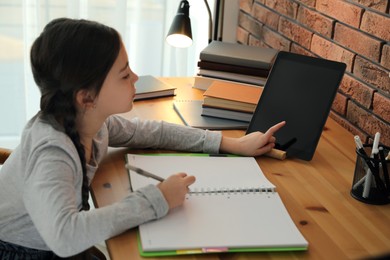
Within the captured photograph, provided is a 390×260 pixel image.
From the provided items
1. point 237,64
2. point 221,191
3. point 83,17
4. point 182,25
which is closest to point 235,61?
point 237,64

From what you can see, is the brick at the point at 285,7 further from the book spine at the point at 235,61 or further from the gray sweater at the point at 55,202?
the gray sweater at the point at 55,202

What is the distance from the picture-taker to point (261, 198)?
1213mm

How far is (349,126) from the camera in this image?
A: 168 centimetres

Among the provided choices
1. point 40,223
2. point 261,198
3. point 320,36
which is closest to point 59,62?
point 40,223

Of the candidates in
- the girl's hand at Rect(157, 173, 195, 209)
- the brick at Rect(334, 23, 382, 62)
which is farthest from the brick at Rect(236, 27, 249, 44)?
the girl's hand at Rect(157, 173, 195, 209)

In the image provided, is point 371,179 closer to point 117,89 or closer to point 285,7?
point 117,89

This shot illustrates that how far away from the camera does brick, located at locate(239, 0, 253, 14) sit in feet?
7.61

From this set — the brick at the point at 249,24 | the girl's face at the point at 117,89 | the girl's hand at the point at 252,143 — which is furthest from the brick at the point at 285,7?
the girl's face at the point at 117,89

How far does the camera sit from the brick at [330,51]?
1.66 metres

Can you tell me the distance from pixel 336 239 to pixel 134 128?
570 millimetres

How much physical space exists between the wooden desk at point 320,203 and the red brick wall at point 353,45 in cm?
9

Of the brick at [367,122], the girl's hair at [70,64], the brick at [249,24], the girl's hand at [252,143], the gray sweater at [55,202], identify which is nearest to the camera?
the gray sweater at [55,202]

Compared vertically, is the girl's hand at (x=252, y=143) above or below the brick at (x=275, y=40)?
below

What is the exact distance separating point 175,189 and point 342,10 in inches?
32.6
